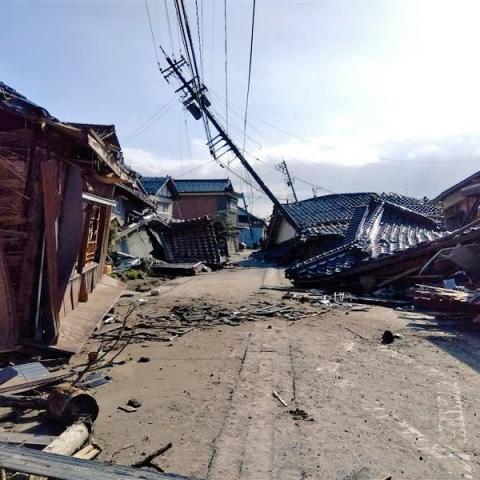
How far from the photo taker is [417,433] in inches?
158

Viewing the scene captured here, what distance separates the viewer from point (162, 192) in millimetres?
33438

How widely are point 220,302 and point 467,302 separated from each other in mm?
5796

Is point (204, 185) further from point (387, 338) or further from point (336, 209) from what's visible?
point (387, 338)

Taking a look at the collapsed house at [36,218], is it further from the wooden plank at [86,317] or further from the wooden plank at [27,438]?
the wooden plank at [27,438]

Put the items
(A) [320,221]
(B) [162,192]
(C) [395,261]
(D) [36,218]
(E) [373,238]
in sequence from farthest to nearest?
(B) [162,192] → (A) [320,221] → (E) [373,238] → (C) [395,261] → (D) [36,218]

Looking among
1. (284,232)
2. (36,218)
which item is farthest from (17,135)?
(284,232)

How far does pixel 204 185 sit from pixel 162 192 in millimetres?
11925

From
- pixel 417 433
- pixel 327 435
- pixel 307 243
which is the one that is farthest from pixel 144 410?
pixel 307 243

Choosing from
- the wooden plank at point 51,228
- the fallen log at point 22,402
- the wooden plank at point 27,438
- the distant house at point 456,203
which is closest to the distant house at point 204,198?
the distant house at point 456,203

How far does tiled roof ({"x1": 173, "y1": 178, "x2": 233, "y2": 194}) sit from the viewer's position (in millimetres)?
44106

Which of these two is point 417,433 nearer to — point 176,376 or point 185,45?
point 176,376

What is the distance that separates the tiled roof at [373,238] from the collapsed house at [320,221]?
1023 millimetres

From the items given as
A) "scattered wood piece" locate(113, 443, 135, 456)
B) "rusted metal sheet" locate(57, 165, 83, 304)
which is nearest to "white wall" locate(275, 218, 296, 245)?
"rusted metal sheet" locate(57, 165, 83, 304)

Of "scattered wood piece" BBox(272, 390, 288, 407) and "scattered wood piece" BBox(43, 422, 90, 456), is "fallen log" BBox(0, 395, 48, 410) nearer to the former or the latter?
"scattered wood piece" BBox(43, 422, 90, 456)
